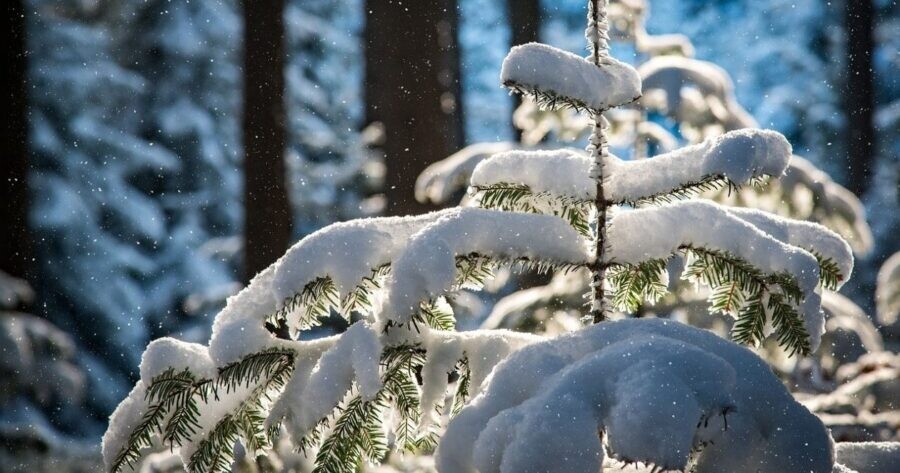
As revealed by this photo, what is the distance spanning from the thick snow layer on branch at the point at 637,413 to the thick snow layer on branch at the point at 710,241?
20 centimetres

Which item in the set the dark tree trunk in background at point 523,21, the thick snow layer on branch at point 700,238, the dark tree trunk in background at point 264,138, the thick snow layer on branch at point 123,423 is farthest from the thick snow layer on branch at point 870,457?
the dark tree trunk in background at point 523,21

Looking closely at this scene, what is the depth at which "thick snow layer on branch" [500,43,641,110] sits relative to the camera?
3.96 ft

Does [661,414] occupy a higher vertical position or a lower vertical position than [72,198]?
higher

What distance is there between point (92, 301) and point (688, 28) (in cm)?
900

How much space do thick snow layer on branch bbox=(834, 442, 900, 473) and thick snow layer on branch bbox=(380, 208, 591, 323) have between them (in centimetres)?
60

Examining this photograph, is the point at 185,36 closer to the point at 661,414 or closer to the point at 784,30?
the point at 784,30

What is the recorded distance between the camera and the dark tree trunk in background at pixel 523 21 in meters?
8.02

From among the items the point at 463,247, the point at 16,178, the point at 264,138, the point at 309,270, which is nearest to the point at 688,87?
the point at 463,247

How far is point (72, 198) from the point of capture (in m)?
10.7

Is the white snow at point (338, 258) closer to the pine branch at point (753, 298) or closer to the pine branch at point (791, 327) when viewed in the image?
the pine branch at point (753, 298)

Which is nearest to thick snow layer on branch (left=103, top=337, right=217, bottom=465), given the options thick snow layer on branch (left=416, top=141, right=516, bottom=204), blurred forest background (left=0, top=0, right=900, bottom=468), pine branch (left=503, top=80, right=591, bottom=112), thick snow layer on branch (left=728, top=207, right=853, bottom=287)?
pine branch (left=503, top=80, right=591, bottom=112)

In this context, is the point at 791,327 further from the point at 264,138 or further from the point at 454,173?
the point at 264,138

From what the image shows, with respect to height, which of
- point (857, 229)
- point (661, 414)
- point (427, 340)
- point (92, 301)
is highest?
point (661, 414)

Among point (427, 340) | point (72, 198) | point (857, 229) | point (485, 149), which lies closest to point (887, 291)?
point (857, 229)
